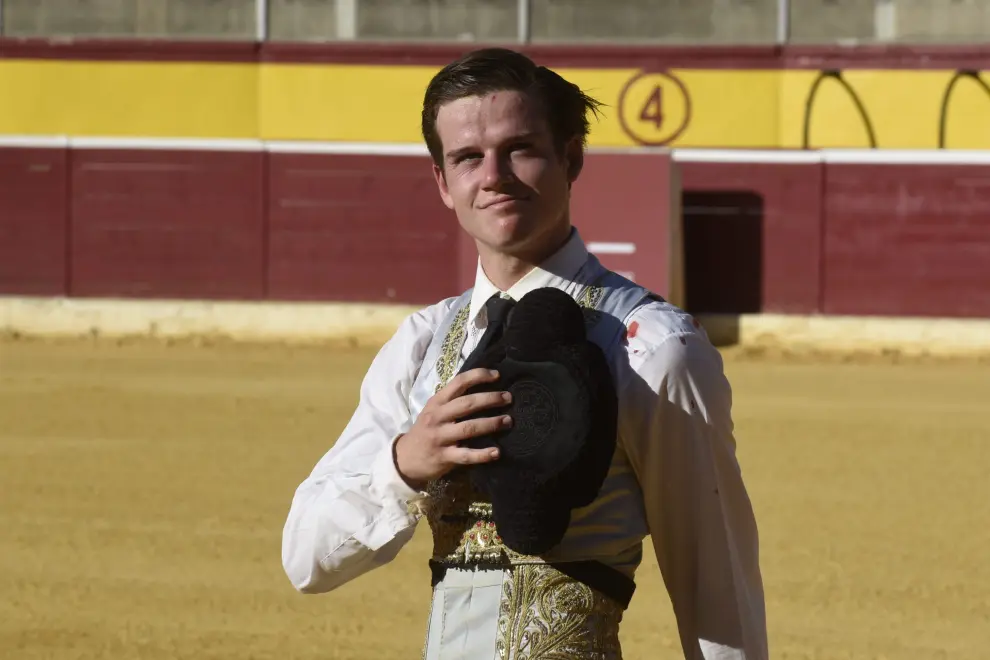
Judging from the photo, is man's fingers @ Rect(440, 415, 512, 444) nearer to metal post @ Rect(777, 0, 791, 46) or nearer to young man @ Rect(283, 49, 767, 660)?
young man @ Rect(283, 49, 767, 660)

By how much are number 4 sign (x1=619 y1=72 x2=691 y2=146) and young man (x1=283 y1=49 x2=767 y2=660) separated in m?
11.9

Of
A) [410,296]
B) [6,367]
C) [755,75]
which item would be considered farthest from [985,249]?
[6,367]

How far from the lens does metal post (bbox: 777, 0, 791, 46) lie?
43.4 feet

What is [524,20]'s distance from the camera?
13.6m

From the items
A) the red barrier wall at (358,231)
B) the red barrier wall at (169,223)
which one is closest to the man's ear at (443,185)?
the red barrier wall at (358,231)

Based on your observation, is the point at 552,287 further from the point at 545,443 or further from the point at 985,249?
the point at 985,249

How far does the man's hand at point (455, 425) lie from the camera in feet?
4.77

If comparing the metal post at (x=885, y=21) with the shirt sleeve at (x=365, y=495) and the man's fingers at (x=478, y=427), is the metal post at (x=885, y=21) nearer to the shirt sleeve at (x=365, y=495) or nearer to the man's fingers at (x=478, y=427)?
the shirt sleeve at (x=365, y=495)

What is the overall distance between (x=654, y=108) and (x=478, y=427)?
12.2 metres

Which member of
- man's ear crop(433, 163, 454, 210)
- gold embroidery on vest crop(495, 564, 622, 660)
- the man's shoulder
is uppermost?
man's ear crop(433, 163, 454, 210)

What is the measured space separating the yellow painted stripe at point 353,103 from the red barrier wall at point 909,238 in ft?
1.31

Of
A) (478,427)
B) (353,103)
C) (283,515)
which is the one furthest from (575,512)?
(353,103)

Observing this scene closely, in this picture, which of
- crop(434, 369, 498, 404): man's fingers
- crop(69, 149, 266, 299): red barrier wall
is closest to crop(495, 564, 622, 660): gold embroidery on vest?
crop(434, 369, 498, 404): man's fingers

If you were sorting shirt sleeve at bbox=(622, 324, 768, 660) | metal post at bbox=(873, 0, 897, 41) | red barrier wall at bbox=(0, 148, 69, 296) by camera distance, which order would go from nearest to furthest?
1. shirt sleeve at bbox=(622, 324, 768, 660)
2. metal post at bbox=(873, 0, 897, 41)
3. red barrier wall at bbox=(0, 148, 69, 296)
